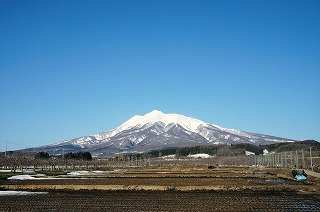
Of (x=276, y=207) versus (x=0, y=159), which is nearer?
(x=276, y=207)

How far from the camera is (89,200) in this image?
67.8 feet

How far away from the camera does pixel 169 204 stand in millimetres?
18562

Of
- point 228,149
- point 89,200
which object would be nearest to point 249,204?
point 89,200

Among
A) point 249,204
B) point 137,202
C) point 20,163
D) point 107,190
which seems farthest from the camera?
point 20,163

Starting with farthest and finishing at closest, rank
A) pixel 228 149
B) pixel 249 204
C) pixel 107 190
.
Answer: pixel 228 149 < pixel 107 190 < pixel 249 204

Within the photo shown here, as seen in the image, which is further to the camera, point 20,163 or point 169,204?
point 20,163

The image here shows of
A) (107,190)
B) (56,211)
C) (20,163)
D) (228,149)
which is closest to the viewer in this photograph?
(56,211)

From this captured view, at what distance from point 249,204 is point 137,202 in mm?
5584

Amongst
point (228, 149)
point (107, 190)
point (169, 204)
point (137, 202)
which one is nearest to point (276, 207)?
point (169, 204)

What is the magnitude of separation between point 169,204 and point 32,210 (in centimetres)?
633

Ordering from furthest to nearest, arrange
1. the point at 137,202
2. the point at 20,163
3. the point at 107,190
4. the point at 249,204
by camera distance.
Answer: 1. the point at 20,163
2. the point at 107,190
3. the point at 137,202
4. the point at 249,204

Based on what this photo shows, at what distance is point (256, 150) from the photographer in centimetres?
19475

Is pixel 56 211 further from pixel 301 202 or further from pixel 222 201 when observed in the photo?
pixel 301 202

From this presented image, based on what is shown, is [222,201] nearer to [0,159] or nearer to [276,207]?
[276,207]
